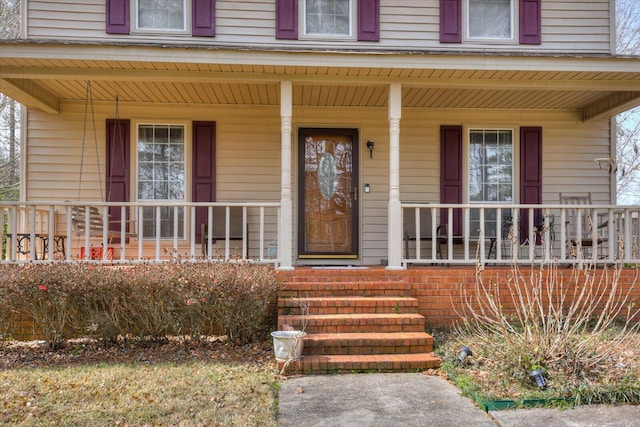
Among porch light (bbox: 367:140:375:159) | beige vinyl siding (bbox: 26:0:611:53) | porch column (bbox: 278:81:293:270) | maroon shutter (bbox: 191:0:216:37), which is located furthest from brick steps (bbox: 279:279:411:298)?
maroon shutter (bbox: 191:0:216:37)

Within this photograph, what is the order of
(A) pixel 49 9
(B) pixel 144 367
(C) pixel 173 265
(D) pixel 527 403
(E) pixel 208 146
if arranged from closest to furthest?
(D) pixel 527 403, (B) pixel 144 367, (C) pixel 173 265, (A) pixel 49 9, (E) pixel 208 146

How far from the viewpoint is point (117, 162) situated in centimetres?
754

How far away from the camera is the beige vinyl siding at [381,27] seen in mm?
7137

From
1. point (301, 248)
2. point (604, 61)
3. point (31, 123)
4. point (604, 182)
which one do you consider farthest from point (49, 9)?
point (604, 182)

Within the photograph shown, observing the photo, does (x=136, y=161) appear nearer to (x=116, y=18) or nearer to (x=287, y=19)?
(x=116, y=18)

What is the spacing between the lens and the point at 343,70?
243 inches

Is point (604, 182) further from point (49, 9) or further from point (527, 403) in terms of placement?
point (49, 9)

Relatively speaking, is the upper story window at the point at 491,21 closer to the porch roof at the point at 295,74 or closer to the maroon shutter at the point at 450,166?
the porch roof at the point at 295,74

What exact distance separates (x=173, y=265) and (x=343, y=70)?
3068 millimetres

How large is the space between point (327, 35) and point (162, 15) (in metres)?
2.41

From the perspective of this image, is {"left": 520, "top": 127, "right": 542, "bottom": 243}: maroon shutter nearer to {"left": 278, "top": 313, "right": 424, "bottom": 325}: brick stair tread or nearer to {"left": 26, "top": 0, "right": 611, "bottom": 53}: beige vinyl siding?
{"left": 26, "top": 0, "right": 611, "bottom": 53}: beige vinyl siding

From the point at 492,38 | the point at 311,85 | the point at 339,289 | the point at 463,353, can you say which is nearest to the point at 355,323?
the point at 339,289

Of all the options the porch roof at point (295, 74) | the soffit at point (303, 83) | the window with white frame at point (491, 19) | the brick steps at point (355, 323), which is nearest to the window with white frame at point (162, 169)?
the soffit at point (303, 83)

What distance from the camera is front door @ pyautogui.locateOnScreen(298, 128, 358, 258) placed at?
25.6 ft
